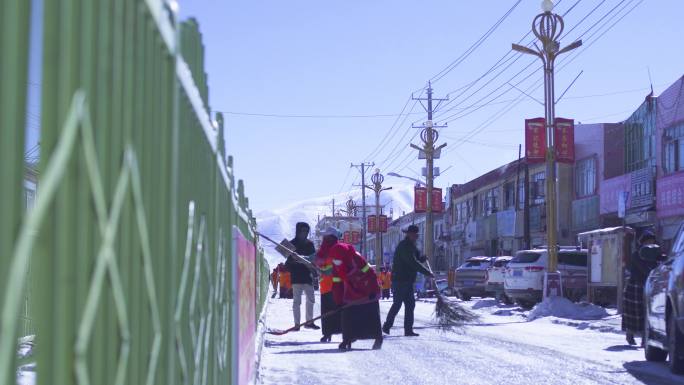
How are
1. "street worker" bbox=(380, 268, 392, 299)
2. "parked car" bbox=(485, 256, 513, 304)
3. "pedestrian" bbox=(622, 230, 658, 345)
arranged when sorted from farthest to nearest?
"street worker" bbox=(380, 268, 392, 299), "parked car" bbox=(485, 256, 513, 304), "pedestrian" bbox=(622, 230, 658, 345)

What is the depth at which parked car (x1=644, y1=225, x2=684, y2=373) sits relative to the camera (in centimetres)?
991

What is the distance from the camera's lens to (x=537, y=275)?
1243 inches

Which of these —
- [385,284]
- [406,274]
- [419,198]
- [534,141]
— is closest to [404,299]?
[406,274]

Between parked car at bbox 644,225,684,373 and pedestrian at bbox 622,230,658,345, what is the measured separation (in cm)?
208

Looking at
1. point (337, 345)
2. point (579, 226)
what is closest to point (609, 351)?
point (337, 345)

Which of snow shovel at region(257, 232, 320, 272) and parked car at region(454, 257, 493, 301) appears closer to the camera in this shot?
snow shovel at region(257, 232, 320, 272)

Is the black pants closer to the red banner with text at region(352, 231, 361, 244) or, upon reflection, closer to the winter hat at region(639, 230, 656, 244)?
the winter hat at region(639, 230, 656, 244)

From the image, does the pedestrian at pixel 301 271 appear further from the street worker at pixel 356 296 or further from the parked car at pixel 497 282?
the parked car at pixel 497 282

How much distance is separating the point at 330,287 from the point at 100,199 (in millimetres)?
13360

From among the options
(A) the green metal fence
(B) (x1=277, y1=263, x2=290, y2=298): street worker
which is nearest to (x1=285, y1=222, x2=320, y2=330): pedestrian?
(A) the green metal fence

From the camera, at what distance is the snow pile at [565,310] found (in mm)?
24250

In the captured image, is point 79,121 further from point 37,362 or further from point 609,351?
point 609,351

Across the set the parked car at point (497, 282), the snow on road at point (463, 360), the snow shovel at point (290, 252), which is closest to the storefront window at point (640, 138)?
the parked car at point (497, 282)

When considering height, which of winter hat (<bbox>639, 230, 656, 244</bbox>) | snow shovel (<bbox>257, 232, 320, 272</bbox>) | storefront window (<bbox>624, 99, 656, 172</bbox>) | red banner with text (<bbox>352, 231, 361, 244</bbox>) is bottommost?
snow shovel (<bbox>257, 232, 320, 272</bbox>)
